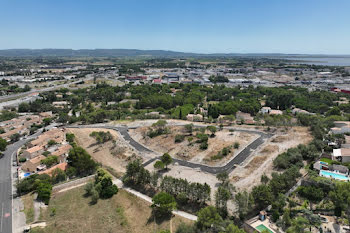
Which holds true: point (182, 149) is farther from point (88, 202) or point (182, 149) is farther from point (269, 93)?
point (269, 93)

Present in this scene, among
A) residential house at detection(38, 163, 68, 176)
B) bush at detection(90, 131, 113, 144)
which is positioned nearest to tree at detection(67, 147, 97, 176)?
residential house at detection(38, 163, 68, 176)

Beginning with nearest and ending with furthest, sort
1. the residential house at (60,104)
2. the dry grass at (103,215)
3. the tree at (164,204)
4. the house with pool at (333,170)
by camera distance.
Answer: the dry grass at (103,215)
the tree at (164,204)
the house with pool at (333,170)
the residential house at (60,104)

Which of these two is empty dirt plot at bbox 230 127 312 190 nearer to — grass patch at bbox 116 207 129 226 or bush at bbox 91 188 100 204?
grass patch at bbox 116 207 129 226

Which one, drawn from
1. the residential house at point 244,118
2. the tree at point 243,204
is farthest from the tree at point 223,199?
the residential house at point 244,118

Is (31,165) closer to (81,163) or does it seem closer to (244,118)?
(81,163)

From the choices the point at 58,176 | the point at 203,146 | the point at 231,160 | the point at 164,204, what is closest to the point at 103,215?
the point at 164,204

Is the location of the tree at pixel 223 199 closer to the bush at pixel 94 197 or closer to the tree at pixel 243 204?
the tree at pixel 243 204
